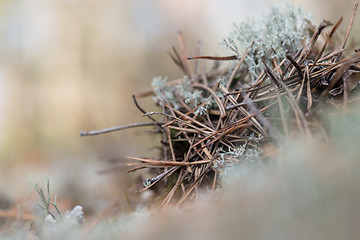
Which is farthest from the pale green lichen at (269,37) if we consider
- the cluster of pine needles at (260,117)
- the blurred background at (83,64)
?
the blurred background at (83,64)

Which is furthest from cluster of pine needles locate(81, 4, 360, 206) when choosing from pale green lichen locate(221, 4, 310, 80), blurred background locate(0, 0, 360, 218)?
blurred background locate(0, 0, 360, 218)

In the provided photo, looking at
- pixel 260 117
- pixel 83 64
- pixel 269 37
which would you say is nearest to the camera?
pixel 260 117

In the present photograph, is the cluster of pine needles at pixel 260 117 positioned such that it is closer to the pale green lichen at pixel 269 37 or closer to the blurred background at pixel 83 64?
the pale green lichen at pixel 269 37

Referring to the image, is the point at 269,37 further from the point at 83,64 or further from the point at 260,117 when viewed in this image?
the point at 83,64

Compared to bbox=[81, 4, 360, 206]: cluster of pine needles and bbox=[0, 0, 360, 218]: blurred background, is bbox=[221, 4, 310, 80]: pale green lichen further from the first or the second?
bbox=[0, 0, 360, 218]: blurred background

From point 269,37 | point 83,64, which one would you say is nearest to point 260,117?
point 269,37

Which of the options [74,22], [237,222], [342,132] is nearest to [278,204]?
[237,222]

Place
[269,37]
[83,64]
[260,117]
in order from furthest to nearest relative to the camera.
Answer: [83,64] → [269,37] → [260,117]

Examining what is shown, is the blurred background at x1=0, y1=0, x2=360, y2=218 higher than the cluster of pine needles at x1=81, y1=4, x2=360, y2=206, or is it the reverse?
the blurred background at x1=0, y1=0, x2=360, y2=218

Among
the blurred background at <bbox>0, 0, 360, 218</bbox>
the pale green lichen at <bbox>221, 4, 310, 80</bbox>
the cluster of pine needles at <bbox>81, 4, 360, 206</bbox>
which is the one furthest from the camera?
the blurred background at <bbox>0, 0, 360, 218</bbox>

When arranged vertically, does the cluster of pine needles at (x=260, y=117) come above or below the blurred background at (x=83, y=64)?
below
